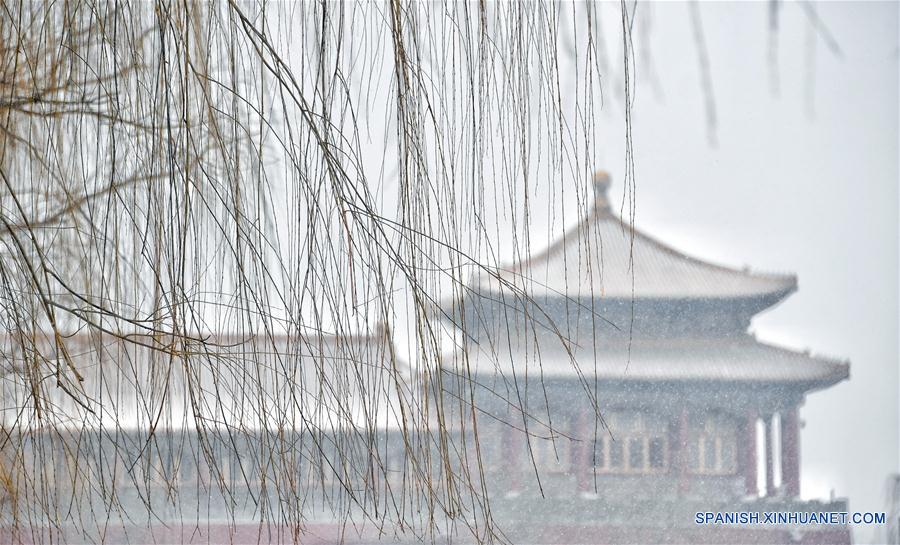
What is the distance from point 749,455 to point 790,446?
0.07 metres

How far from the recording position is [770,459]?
4.71 ft

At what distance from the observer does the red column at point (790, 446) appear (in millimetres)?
1451

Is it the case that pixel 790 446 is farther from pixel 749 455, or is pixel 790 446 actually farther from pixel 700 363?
pixel 700 363

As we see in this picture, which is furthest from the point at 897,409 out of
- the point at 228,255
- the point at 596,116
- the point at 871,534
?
the point at 228,255

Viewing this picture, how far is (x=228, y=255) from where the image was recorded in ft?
3.92

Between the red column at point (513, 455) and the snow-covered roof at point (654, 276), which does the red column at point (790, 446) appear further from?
the red column at point (513, 455)

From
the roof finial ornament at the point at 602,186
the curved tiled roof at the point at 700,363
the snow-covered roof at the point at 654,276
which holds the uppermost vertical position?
the roof finial ornament at the point at 602,186

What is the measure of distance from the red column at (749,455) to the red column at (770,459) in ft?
0.06

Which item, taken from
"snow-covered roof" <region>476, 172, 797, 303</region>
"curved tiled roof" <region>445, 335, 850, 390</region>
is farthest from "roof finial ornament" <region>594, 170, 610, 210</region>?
"curved tiled roof" <region>445, 335, 850, 390</region>

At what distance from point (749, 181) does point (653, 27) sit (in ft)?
0.97

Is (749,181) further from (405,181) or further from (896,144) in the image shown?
(405,181)

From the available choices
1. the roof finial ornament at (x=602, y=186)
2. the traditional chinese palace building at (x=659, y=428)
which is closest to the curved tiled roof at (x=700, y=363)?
the traditional chinese palace building at (x=659, y=428)

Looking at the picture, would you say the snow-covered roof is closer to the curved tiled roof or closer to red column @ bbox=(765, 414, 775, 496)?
the curved tiled roof

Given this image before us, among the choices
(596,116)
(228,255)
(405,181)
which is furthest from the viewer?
(596,116)
